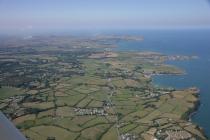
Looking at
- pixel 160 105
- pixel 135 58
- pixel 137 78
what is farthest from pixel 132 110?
pixel 135 58

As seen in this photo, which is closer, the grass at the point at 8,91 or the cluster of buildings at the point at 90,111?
the cluster of buildings at the point at 90,111

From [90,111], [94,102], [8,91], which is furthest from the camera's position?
[8,91]

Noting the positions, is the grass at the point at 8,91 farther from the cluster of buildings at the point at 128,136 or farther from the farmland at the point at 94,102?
the cluster of buildings at the point at 128,136

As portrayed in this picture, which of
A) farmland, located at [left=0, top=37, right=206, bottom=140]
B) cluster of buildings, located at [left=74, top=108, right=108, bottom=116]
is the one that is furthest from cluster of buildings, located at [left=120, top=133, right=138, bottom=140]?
cluster of buildings, located at [left=74, top=108, right=108, bottom=116]

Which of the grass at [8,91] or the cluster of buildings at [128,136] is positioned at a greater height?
the cluster of buildings at [128,136]

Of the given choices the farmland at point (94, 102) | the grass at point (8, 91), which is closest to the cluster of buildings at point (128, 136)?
the farmland at point (94, 102)

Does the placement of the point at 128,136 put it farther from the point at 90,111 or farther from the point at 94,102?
the point at 94,102

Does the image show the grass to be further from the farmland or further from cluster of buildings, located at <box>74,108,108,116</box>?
cluster of buildings, located at <box>74,108,108,116</box>

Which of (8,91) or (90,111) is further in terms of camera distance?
(8,91)

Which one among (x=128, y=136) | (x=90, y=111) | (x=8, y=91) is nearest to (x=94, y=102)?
(x=90, y=111)

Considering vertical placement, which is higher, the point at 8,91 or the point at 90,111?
the point at 90,111

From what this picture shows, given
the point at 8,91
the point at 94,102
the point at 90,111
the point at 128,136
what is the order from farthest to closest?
the point at 8,91, the point at 94,102, the point at 90,111, the point at 128,136
